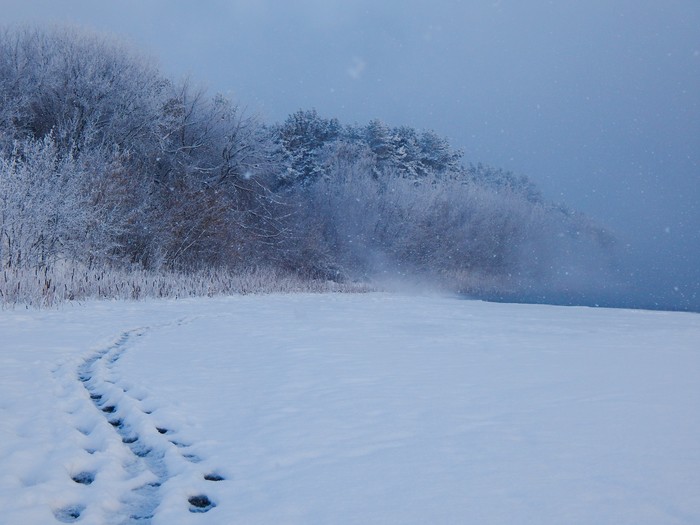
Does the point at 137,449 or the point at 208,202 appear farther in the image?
the point at 208,202

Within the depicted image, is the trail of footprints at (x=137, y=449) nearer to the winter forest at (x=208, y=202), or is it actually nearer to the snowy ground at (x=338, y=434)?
the snowy ground at (x=338, y=434)

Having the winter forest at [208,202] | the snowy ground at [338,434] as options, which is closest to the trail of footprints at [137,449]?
the snowy ground at [338,434]

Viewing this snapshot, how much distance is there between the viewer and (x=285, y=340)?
708 cm

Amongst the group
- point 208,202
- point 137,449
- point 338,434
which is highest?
point 208,202

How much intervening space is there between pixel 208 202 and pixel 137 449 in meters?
20.3

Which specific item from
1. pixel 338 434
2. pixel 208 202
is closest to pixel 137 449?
pixel 338 434

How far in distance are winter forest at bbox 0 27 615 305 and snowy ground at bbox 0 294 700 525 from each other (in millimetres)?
6257

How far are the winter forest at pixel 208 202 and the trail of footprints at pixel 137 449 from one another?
6367mm

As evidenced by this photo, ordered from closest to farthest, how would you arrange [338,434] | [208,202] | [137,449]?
[137,449] < [338,434] < [208,202]

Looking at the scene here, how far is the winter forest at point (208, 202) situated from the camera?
14156mm

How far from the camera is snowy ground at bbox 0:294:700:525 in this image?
2.10 metres

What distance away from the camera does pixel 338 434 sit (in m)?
3.08

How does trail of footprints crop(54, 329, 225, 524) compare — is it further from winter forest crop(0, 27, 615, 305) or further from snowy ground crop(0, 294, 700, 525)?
winter forest crop(0, 27, 615, 305)

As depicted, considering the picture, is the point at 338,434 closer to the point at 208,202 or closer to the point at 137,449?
the point at 137,449
